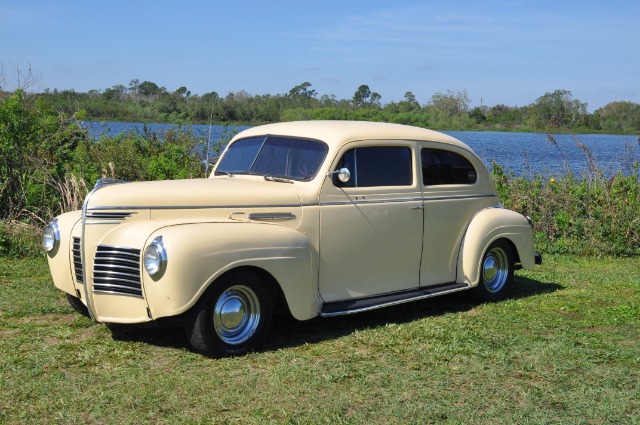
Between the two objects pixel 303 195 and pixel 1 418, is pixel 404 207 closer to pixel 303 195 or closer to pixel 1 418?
pixel 303 195

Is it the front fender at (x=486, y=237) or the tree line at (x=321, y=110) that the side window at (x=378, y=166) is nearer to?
the front fender at (x=486, y=237)

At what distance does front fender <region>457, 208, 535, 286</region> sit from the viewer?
744 centimetres

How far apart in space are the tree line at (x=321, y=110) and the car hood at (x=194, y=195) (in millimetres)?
6501

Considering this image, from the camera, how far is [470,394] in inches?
197

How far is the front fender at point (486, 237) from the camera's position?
7.44 meters

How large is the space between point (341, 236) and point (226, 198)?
1056mm

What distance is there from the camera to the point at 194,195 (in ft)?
19.4

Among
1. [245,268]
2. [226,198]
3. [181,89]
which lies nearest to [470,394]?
[245,268]

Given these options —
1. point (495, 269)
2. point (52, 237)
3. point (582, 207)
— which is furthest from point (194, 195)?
point (582, 207)

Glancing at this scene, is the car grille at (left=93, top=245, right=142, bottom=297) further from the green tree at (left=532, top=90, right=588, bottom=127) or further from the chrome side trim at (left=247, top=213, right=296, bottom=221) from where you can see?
the green tree at (left=532, top=90, right=588, bottom=127)

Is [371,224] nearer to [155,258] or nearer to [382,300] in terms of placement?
[382,300]

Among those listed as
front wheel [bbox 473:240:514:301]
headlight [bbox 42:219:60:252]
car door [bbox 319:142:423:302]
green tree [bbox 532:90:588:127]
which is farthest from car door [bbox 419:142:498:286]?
green tree [bbox 532:90:588:127]

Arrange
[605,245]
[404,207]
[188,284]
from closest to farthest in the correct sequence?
[188,284], [404,207], [605,245]

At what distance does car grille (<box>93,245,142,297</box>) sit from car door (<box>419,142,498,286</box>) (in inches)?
111
